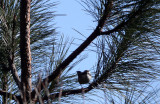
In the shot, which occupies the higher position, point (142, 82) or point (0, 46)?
point (0, 46)

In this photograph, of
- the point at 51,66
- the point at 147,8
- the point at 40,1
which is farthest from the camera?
the point at 40,1

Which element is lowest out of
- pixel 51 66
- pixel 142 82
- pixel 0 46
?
pixel 142 82

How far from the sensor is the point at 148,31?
97 centimetres

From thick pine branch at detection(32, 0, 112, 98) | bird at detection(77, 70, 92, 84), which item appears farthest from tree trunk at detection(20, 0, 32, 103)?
bird at detection(77, 70, 92, 84)

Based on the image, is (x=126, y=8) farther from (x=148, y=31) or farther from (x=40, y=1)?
(x=40, y=1)

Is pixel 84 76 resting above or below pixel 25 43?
below

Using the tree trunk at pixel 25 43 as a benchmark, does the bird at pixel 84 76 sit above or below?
below

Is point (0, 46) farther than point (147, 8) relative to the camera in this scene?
Yes

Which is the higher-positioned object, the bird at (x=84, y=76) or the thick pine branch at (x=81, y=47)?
the thick pine branch at (x=81, y=47)

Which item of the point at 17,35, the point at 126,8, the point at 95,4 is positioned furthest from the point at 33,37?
the point at 126,8

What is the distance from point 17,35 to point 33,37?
0.22 ft

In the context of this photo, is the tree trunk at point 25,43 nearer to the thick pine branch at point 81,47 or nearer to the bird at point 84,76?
the thick pine branch at point 81,47

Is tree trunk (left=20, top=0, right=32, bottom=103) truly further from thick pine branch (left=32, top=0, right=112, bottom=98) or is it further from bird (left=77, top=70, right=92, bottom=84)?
bird (left=77, top=70, right=92, bottom=84)

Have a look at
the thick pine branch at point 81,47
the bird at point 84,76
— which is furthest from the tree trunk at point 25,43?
the bird at point 84,76
